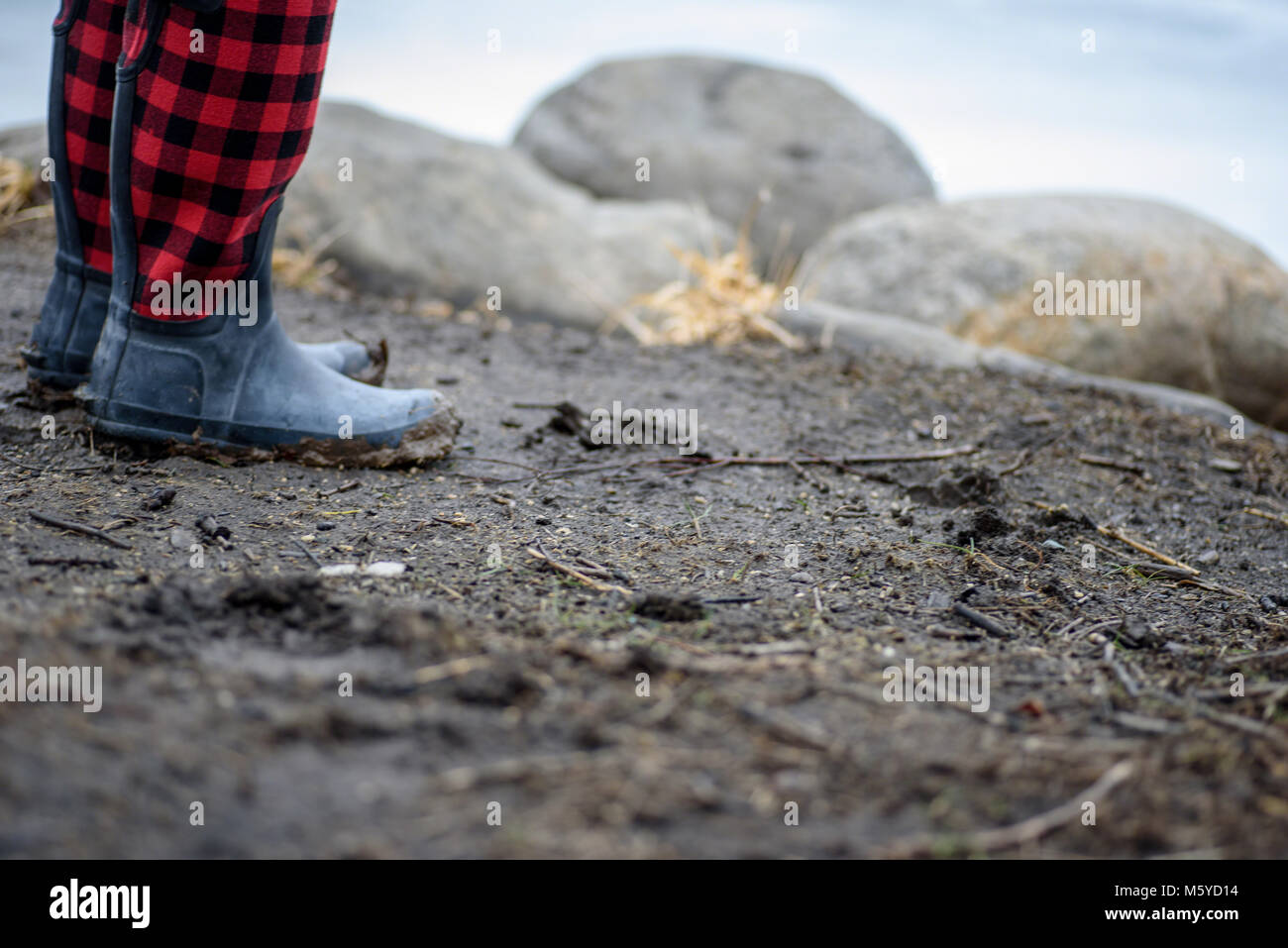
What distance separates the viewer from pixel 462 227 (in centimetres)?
572

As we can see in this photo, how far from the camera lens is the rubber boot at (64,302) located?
2.03 m

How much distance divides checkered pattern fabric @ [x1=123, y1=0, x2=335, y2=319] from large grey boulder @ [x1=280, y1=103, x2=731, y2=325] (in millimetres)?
3481

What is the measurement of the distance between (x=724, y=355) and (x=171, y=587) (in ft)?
8.33

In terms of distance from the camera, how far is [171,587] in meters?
1.39

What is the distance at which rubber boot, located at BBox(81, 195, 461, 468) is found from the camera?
1.94 metres

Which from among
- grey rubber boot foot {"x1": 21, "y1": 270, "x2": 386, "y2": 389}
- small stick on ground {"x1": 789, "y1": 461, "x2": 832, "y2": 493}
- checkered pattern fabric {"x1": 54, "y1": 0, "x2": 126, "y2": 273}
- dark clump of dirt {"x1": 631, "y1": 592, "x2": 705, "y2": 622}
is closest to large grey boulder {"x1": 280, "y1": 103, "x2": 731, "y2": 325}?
small stick on ground {"x1": 789, "y1": 461, "x2": 832, "y2": 493}

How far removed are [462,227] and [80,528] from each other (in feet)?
14.3

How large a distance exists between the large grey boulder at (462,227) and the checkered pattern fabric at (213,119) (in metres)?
3.48

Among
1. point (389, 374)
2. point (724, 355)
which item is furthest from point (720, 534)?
point (724, 355)

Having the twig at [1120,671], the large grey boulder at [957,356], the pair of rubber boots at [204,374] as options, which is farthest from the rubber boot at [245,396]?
the large grey boulder at [957,356]

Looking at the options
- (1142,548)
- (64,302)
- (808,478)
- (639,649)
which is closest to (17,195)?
(64,302)

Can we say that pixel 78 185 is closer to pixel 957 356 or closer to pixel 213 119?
pixel 213 119
